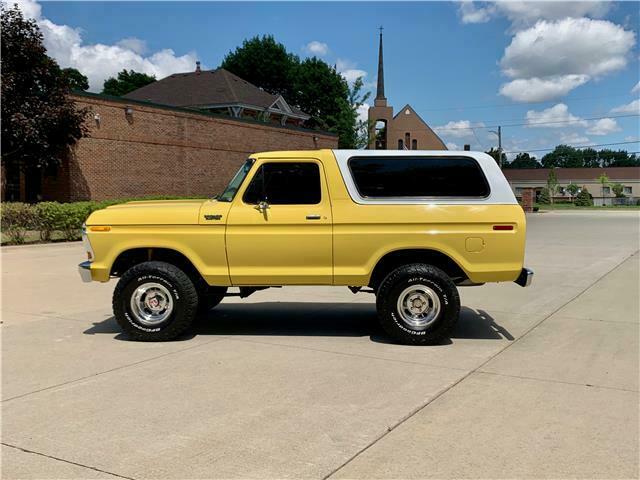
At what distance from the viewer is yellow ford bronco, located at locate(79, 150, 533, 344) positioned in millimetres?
6176

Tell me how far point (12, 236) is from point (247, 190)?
13.6 meters

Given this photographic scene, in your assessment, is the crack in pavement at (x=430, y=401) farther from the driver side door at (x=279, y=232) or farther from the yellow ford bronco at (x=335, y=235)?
the driver side door at (x=279, y=232)

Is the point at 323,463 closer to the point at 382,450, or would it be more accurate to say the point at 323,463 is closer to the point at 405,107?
the point at 382,450

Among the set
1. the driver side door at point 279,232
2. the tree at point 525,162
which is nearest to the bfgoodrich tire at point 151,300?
the driver side door at point 279,232

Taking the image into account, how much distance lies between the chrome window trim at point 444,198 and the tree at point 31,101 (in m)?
16.3

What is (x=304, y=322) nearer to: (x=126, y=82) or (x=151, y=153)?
(x=151, y=153)

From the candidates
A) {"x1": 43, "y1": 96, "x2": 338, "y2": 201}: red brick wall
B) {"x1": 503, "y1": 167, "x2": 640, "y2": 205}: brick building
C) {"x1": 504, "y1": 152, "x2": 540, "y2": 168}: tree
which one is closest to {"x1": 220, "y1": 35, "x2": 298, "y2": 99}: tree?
{"x1": 43, "y1": 96, "x2": 338, "y2": 201}: red brick wall

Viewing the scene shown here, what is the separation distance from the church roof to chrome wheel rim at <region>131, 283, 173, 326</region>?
30993mm

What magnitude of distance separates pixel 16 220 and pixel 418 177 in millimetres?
14550

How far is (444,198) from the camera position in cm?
627

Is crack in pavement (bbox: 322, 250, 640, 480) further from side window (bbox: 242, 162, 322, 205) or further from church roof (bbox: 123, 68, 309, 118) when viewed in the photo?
church roof (bbox: 123, 68, 309, 118)

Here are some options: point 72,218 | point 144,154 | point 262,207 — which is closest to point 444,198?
point 262,207

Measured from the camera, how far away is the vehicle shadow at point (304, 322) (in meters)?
6.84

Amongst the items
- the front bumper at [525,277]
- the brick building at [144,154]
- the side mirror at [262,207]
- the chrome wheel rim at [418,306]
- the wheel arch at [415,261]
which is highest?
the brick building at [144,154]
